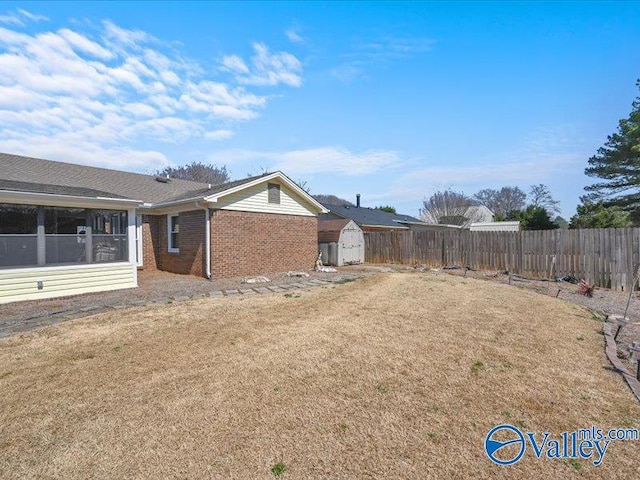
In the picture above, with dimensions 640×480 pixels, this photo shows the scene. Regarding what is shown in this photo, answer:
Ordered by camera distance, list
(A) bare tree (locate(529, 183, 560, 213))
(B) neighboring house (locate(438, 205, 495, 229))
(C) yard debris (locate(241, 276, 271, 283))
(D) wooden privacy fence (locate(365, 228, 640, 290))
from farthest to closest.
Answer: (A) bare tree (locate(529, 183, 560, 213))
(B) neighboring house (locate(438, 205, 495, 229))
(C) yard debris (locate(241, 276, 271, 283))
(D) wooden privacy fence (locate(365, 228, 640, 290))

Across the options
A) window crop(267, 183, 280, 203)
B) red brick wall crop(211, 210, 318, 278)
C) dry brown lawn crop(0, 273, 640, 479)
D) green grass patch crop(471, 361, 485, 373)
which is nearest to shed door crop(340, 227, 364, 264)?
red brick wall crop(211, 210, 318, 278)

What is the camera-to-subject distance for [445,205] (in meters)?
43.4

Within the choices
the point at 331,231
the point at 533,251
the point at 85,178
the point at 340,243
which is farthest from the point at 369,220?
the point at 85,178

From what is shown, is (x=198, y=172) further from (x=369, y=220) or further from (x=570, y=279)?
(x=570, y=279)

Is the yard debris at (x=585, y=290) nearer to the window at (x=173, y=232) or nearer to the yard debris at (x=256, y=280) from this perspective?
the yard debris at (x=256, y=280)

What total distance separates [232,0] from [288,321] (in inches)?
332

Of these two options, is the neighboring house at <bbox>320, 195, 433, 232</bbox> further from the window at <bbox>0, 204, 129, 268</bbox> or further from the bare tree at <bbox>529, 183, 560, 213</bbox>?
the bare tree at <bbox>529, 183, 560, 213</bbox>

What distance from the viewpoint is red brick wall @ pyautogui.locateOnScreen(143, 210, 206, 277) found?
40.5 ft

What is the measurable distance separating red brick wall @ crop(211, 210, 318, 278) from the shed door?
272 cm

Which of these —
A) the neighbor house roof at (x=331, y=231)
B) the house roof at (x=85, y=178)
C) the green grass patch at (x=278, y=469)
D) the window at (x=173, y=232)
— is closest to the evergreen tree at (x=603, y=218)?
the neighbor house roof at (x=331, y=231)

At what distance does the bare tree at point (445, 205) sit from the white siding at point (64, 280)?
125 feet

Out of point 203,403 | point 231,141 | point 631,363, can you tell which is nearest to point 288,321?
point 203,403

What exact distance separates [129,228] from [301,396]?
31.4ft

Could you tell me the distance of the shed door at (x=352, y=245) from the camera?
18.4 metres
